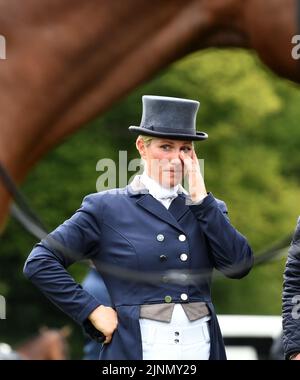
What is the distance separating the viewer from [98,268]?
2.80m

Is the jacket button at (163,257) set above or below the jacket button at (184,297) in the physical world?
above

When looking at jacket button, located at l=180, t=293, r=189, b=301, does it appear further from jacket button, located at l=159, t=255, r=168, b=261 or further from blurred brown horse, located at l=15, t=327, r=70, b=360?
blurred brown horse, located at l=15, t=327, r=70, b=360

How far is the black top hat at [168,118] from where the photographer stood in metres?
2.97

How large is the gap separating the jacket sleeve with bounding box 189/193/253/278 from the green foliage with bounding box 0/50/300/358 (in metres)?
5.18

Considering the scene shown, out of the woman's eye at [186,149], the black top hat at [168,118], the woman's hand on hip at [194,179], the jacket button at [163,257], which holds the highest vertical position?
the black top hat at [168,118]

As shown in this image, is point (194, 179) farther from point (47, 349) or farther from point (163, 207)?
point (47, 349)

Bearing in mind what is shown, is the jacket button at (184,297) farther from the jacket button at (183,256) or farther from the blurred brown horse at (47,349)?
the blurred brown horse at (47,349)

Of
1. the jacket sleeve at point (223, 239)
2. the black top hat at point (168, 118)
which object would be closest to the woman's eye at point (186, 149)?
the black top hat at point (168, 118)

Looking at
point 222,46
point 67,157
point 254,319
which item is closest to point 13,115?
point 222,46

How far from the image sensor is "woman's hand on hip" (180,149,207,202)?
283 cm

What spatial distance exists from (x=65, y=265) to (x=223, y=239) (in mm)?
375

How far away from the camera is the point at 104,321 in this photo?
2.86 meters

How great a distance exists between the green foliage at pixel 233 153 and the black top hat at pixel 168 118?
4.97 metres
